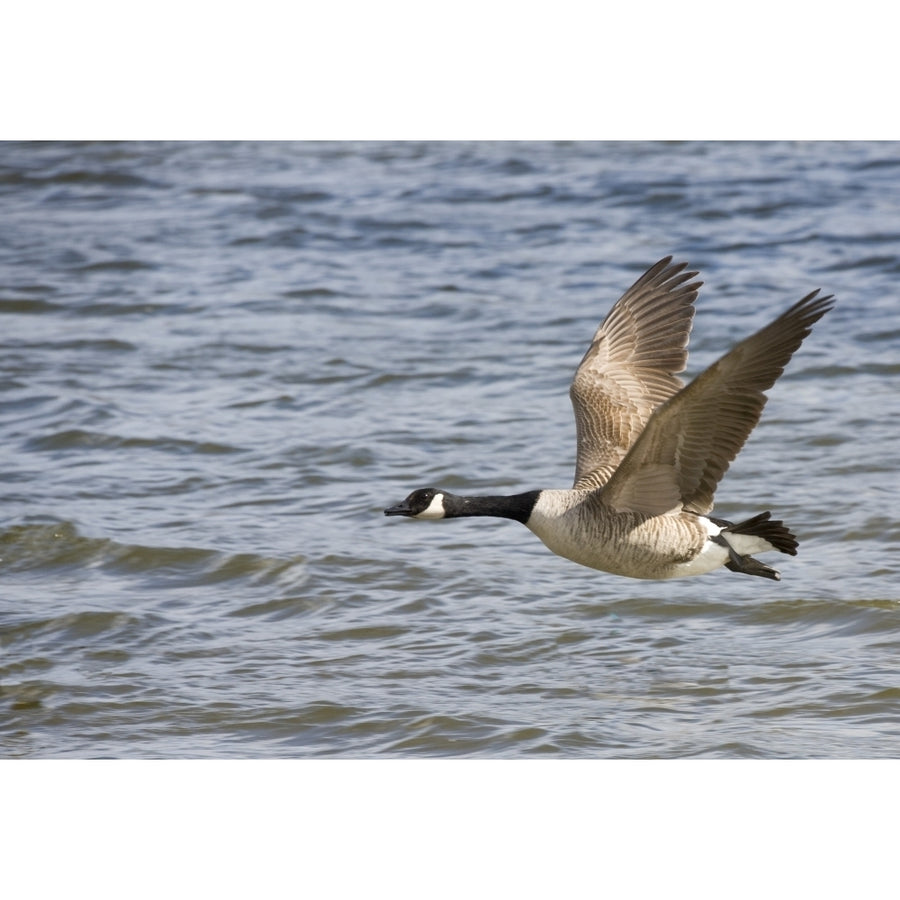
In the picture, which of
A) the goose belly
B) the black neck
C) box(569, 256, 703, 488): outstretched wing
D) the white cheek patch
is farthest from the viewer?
box(569, 256, 703, 488): outstretched wing

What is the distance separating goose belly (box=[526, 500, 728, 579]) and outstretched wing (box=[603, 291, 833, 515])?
0.06 m

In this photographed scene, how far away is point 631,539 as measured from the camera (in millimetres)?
5609

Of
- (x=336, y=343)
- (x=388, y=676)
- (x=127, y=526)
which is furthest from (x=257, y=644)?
(x=336, y=343)

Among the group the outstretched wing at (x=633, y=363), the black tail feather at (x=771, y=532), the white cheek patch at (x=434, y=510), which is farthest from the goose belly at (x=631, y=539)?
the outstretched wing at (x=633, y=363)

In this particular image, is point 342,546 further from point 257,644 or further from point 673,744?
point 673,744

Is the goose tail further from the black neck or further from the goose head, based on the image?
the goose head

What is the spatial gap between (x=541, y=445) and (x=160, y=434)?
2432 millimetres

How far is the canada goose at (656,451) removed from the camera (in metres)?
4.99

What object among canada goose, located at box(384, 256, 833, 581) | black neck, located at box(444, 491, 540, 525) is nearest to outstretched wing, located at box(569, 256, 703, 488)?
canada goose, located at box(384, 256, 833, 581)

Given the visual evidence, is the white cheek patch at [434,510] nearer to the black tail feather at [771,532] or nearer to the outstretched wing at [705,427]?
the outstretched wing at [705,427]

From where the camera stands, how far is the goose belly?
5.60m

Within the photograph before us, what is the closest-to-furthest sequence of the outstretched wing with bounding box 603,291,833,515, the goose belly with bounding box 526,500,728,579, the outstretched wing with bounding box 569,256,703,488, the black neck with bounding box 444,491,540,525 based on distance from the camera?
the outstretched wing with bounding box 603,291,833,515
the goose belly with bounding box 526,500,728,579
the black neck with bounding box 444,491,540,525
the outstretched wing with bounding box 569,256,703,488

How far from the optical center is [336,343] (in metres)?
10.7

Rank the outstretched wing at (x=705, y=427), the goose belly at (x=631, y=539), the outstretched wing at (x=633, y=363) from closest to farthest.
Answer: the outstretched wing at (x=705, y=427) → the goose belly at (x=631, y=539) → the outstretched wing at (x=633, y=363)
